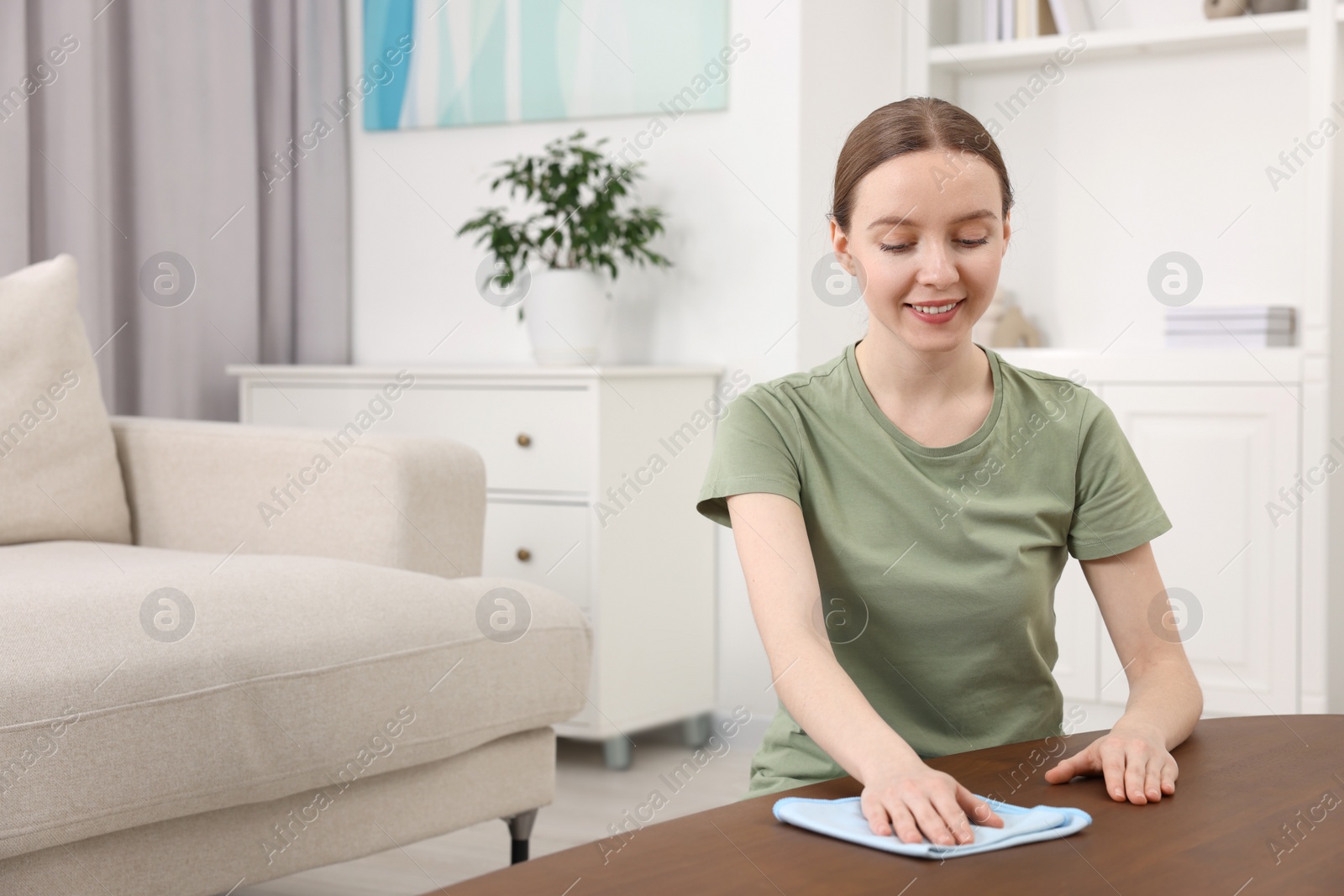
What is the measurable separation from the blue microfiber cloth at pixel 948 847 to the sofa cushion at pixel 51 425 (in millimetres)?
1553

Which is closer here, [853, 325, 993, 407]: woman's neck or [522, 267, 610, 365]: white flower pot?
[853, 325, 993, 407]: woman's neck

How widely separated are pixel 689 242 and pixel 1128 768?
2.37 meters

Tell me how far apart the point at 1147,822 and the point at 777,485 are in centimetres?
42

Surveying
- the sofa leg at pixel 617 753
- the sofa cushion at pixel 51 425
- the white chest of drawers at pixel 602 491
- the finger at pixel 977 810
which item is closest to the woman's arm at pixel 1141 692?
the finger at pixel 977 810

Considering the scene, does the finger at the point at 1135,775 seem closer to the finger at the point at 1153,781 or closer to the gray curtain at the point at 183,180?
the finger at the point at 1153,781

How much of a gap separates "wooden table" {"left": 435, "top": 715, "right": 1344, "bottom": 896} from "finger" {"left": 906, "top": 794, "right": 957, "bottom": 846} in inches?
0.7

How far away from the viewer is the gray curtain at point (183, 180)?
8.82ft

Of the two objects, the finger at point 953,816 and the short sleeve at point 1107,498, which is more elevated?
the short sleeve at point 1107,498

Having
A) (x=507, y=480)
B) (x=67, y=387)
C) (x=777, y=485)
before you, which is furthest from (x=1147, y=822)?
(x=507, y=480)

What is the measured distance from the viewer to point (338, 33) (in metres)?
3.49

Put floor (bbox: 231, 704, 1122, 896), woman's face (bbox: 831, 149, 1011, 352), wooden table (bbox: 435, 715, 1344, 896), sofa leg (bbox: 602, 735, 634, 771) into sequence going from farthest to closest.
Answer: sofa leg (bbox: 602, 735, 634, 771)
floor (bbox: 231, 704, 1122, 896)
woman's face (bbox: 831, 149, 1011, 352)
wooden table (bbox: 435, 715, 1344, 896)

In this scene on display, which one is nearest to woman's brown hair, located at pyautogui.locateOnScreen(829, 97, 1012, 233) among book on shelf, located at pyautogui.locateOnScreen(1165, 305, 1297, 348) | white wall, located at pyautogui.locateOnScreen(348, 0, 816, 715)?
white wall, located at pyautogui.locateOnScreen(348, 0, 816, 715)

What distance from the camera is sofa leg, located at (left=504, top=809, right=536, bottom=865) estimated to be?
74.6 inches

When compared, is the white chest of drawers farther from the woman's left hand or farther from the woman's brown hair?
the woman's left hand
